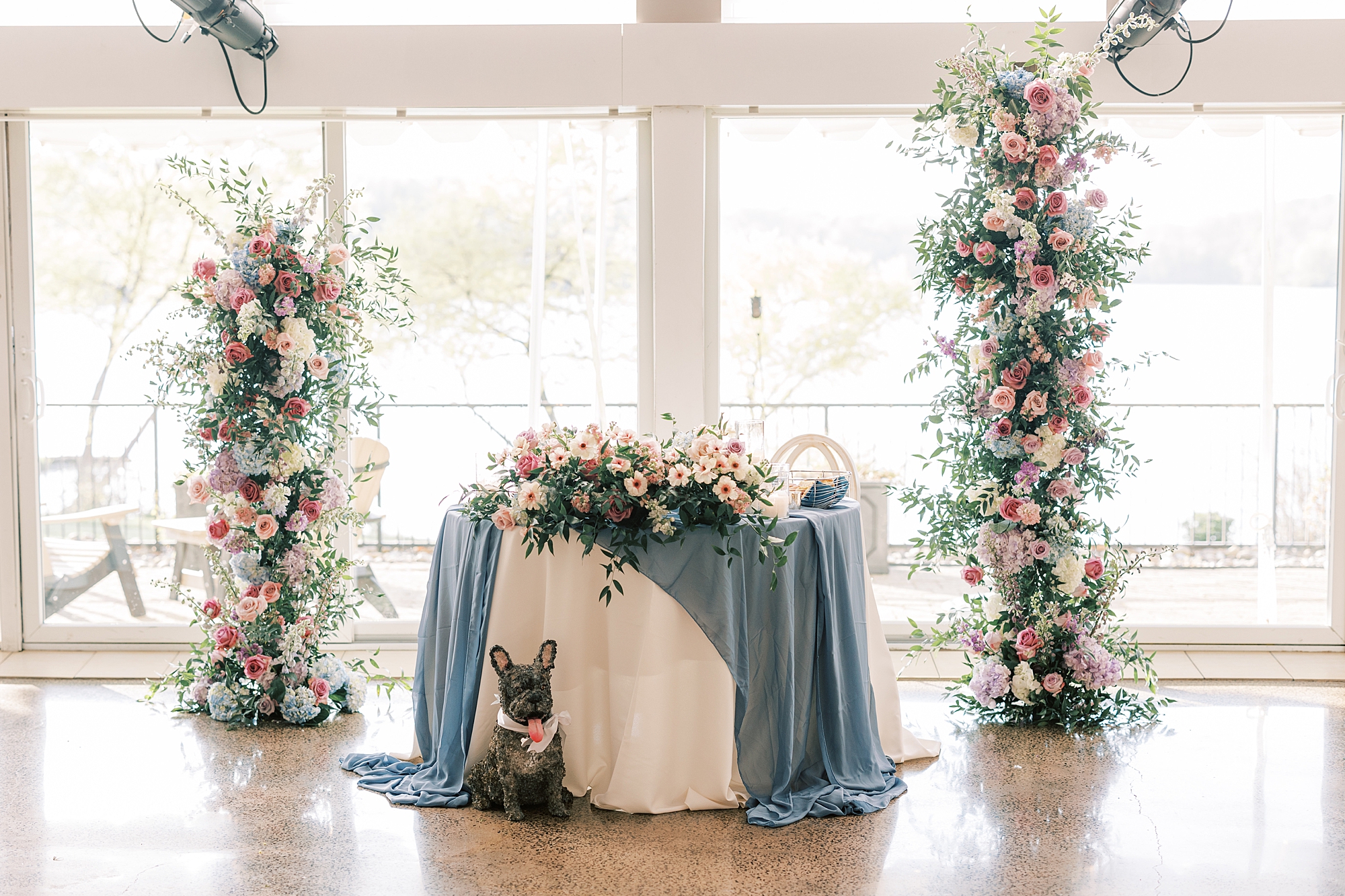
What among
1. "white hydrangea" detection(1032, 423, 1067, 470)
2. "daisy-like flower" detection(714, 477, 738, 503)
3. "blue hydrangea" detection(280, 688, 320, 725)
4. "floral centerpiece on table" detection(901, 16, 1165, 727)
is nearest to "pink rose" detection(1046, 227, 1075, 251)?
"floral centerpiece on table" detection(901, 16, 1165, 727)

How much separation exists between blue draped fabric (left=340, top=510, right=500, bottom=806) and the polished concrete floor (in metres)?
0.08

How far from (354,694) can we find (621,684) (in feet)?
4.35

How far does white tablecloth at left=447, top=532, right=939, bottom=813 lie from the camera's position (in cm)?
274

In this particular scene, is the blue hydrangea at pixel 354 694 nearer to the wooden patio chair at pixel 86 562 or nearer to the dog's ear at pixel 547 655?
the dog's ear at pixel 547 655

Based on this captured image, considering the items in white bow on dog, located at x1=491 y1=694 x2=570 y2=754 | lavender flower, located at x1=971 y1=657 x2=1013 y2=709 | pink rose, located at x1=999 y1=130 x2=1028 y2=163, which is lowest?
lavender flower, located at x1=971 y1=657 x2=1013 y2=709

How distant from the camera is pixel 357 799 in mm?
2906

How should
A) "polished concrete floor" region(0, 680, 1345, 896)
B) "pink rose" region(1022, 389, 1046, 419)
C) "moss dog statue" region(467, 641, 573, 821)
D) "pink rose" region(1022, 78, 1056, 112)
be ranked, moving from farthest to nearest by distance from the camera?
"pink rose" region(1022, 389, 1046, 419) < "pink rose" region(1022, 78, 1056, 112) < "moss dog statue" region(467, 641, 573, 821) < "polished concrete floor" region(0, 680, 1345, 896)

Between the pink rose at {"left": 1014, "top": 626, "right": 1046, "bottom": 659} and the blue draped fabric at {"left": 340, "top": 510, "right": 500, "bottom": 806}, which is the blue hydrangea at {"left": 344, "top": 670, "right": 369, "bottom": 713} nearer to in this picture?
the blue draped fabric at {"left": 340, "top": 510, "right": 500, "bottom": 806}

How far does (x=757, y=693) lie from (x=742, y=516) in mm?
480

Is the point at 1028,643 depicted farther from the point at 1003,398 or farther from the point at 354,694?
the point at 354,694

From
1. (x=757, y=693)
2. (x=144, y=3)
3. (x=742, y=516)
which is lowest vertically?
(x=757, y=693)

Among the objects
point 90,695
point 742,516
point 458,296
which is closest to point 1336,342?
point 742,516

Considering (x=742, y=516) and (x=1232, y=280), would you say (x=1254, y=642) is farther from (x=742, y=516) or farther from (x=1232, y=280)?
(x=742, y=516)

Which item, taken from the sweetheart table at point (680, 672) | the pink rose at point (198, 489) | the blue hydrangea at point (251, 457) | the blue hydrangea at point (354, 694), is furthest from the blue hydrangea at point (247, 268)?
the blue hydrangea at point (354, 694)
